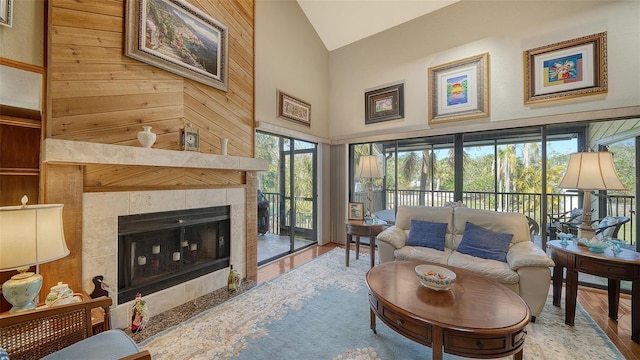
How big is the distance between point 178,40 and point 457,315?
11.9 ft

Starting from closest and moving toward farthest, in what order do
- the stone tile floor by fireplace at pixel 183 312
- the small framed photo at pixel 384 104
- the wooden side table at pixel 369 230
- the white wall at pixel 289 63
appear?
the stone tile floor by fireplace at pixel 183 312, the wooden side table at pixel 369 230, the white wall at pixel 289 63, the small framed photo at pixel 384 104

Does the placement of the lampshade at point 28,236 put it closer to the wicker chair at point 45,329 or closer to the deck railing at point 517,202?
the wicker chair at point 45,329

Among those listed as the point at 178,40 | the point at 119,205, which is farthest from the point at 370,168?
the point at 119,205

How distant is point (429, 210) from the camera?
11.1ft

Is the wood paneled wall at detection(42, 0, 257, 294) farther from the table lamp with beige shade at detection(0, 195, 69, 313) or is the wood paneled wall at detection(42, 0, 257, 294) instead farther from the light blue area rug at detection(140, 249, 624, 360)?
the light blue area rug at detection(140, 249, 624, 360)

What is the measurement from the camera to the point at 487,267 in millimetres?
2439

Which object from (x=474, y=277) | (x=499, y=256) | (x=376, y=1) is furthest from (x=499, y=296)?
(x=376, y=1)

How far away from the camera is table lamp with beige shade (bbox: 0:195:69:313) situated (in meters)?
1.26

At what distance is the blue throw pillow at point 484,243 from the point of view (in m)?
2.64

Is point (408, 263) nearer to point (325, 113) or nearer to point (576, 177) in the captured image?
point (576, 177)

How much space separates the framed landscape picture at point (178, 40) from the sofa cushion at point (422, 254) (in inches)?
122

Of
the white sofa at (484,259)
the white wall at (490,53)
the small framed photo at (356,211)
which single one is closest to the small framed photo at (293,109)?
the white wall at (490,53)

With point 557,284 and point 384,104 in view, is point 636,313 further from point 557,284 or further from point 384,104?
point 384,104

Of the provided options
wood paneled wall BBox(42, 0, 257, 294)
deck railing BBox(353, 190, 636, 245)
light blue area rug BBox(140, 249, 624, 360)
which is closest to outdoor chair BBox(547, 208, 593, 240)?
deck railing BBox(353, 190, 636, 245)
